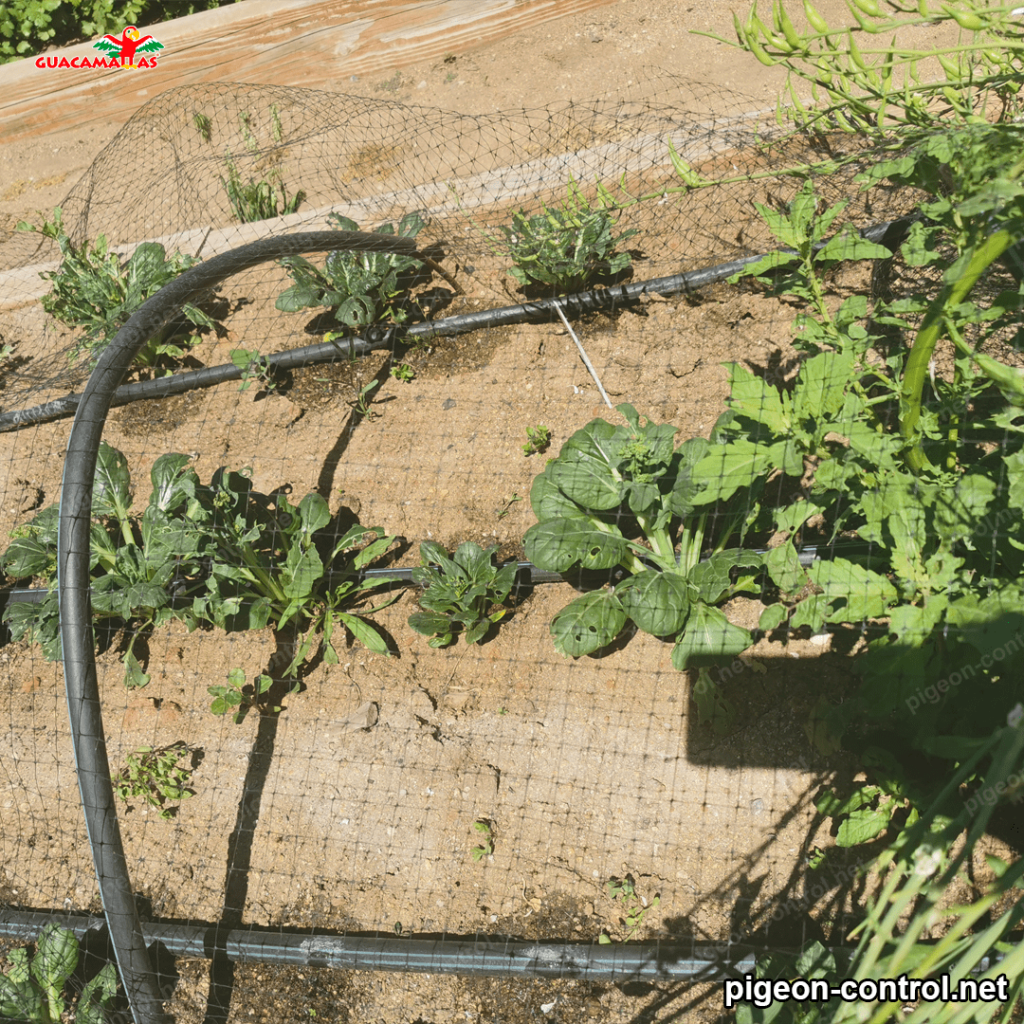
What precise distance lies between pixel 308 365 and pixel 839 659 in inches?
93.6

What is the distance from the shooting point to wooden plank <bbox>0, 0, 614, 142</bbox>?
14.7 ft

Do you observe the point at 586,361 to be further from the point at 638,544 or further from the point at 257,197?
the point at 257,197

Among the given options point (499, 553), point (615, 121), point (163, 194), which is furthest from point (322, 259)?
point (499, 553)

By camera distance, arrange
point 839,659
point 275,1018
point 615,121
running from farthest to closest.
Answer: point 615,121 → point 839,659 → point 275,1018

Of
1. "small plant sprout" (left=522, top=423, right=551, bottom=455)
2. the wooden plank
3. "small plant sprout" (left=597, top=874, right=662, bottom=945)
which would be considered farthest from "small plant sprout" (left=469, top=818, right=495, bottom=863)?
the wooden plank

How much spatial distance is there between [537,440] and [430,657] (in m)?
0.88

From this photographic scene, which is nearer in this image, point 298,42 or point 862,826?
point 862,826

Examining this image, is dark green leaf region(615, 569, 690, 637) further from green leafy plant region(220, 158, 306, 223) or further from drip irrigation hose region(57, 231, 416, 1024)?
green leafy plant region(220, 158, 306, 223)

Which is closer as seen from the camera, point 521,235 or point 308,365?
point 521,235

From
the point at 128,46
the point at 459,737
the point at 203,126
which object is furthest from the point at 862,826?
the point at 128,46

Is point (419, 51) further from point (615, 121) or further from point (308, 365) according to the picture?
point (308, 365)

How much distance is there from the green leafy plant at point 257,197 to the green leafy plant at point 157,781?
252cm

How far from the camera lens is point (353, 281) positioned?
3.35 metres

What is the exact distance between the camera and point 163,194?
4.23 meters
